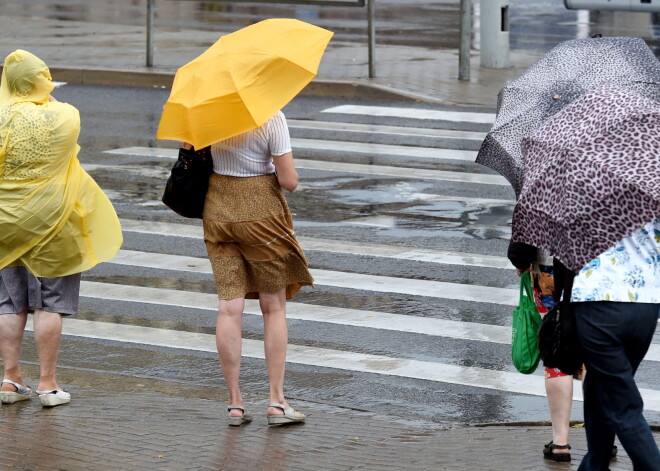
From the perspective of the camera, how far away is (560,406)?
19.7 feet

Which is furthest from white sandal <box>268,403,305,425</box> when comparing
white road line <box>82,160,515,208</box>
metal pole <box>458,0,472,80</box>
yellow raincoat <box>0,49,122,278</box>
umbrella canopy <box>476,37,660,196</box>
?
metal pole <box>458,0,472,80</box>

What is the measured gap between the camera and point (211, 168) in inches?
260

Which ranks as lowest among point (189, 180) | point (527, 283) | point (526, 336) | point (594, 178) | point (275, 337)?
point (275, 337)

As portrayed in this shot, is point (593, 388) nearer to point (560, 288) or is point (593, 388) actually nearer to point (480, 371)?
point (560, 288)

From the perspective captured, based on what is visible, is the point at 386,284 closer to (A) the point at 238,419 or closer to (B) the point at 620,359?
(A) the point at 238,419

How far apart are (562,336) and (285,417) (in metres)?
1.82

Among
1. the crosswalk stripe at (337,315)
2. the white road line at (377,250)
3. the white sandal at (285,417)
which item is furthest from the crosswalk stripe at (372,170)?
the white sandal at (285,417)

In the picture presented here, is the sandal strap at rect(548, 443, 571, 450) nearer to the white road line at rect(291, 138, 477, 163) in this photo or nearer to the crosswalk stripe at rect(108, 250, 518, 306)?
the crosswalk stripe at rect(108, 250, 518, 306)

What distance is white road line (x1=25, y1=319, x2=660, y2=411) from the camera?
24.5ft

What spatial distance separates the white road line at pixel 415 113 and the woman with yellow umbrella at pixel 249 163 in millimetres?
9905

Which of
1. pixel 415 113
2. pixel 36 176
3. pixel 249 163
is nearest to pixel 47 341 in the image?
pixel 36 176

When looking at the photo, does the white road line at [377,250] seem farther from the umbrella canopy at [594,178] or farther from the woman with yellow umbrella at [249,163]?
the umbrella canopy at [594,178]

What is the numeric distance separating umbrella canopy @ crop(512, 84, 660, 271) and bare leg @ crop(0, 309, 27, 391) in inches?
118

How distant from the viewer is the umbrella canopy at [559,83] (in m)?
5.99
